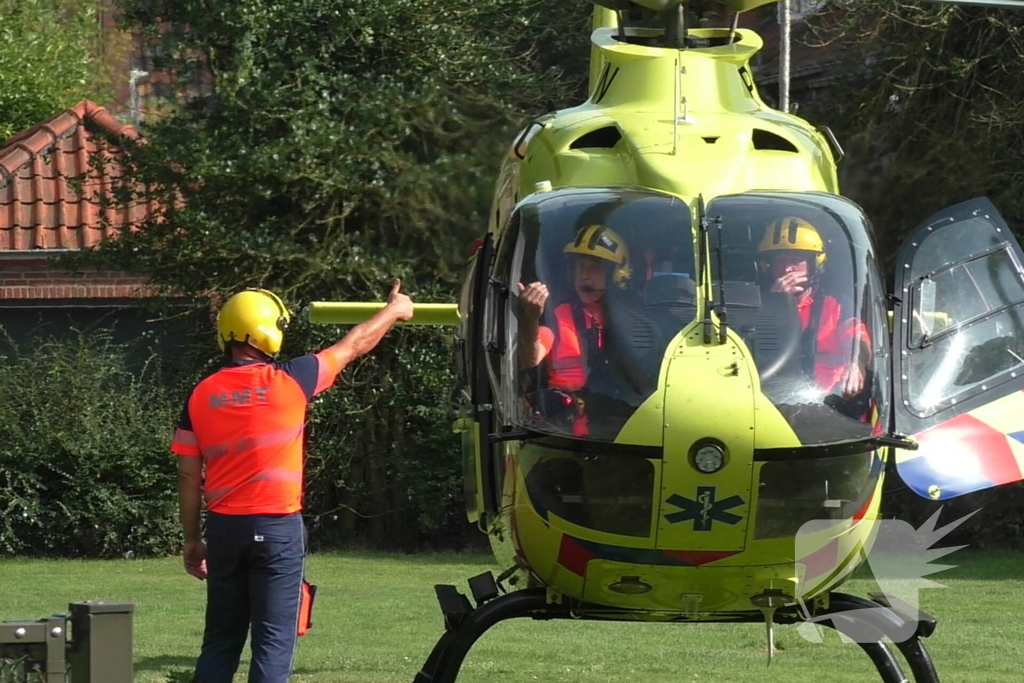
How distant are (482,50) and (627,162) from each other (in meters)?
9.80

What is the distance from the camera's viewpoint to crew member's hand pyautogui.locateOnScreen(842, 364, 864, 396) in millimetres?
5559

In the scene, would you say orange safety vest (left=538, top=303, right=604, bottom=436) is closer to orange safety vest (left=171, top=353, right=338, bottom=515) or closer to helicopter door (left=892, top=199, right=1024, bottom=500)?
orange safety vest (left=171, top=353, right=338, bottom=515)

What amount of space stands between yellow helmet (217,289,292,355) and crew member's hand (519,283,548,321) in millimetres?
971

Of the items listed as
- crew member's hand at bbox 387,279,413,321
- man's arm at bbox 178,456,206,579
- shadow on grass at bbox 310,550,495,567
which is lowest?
shadow on grass at bbox 310,550,495,567

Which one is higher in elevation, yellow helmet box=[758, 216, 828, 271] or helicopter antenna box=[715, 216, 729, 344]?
yellow helmet box=[758, 216, 828, 271]

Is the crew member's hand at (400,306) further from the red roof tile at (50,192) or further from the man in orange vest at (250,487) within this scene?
the red roof tile at (50,192)

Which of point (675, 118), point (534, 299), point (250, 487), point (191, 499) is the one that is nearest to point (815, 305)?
point (534, 299)

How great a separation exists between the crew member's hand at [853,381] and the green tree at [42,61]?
1937 centimetres

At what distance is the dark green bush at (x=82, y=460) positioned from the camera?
15977 millimetres

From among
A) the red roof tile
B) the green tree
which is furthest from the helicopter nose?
the green tree

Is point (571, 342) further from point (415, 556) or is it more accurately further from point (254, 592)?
point (415, 556)

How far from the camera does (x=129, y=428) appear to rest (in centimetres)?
1614

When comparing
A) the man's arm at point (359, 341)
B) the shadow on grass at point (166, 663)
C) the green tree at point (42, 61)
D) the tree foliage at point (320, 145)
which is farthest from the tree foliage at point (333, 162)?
the man's arm at point (359, 341)

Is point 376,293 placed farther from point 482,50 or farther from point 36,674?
point 36,674
